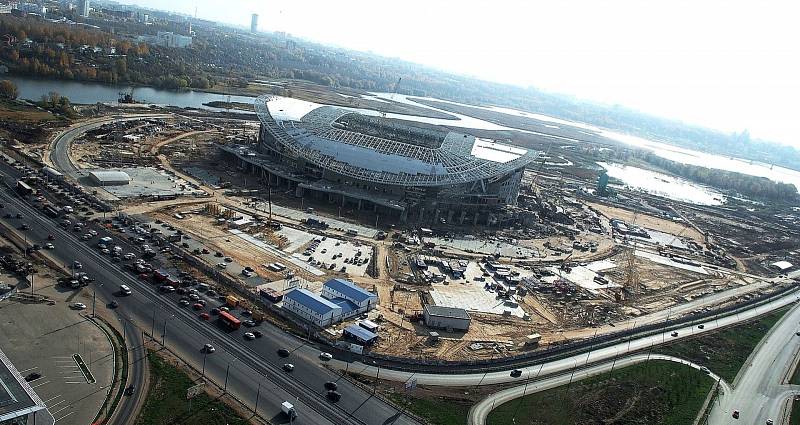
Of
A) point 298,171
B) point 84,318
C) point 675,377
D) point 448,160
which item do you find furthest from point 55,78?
point 675,377

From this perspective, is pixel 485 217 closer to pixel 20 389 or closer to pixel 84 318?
pixel 84 318

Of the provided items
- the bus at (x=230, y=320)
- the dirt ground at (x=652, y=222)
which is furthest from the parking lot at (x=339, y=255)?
the dirt ground at (x=652, y=222)

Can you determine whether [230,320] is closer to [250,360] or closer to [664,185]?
[250,360]

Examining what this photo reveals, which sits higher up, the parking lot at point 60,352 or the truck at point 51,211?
the truck at point 51,211

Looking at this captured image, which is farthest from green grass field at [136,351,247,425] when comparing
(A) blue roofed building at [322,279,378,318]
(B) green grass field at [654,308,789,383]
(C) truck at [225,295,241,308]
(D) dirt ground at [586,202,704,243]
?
(D) dirt ground at [586,202,704,243]

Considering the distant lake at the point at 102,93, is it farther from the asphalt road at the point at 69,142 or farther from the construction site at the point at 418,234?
the construction site at the point at 418,234

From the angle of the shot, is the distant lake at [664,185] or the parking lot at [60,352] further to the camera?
the distant lake at [664,185]

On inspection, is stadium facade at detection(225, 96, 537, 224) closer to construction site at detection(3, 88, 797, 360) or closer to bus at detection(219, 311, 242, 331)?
construction site at detection(3, 88, 797, 360)
